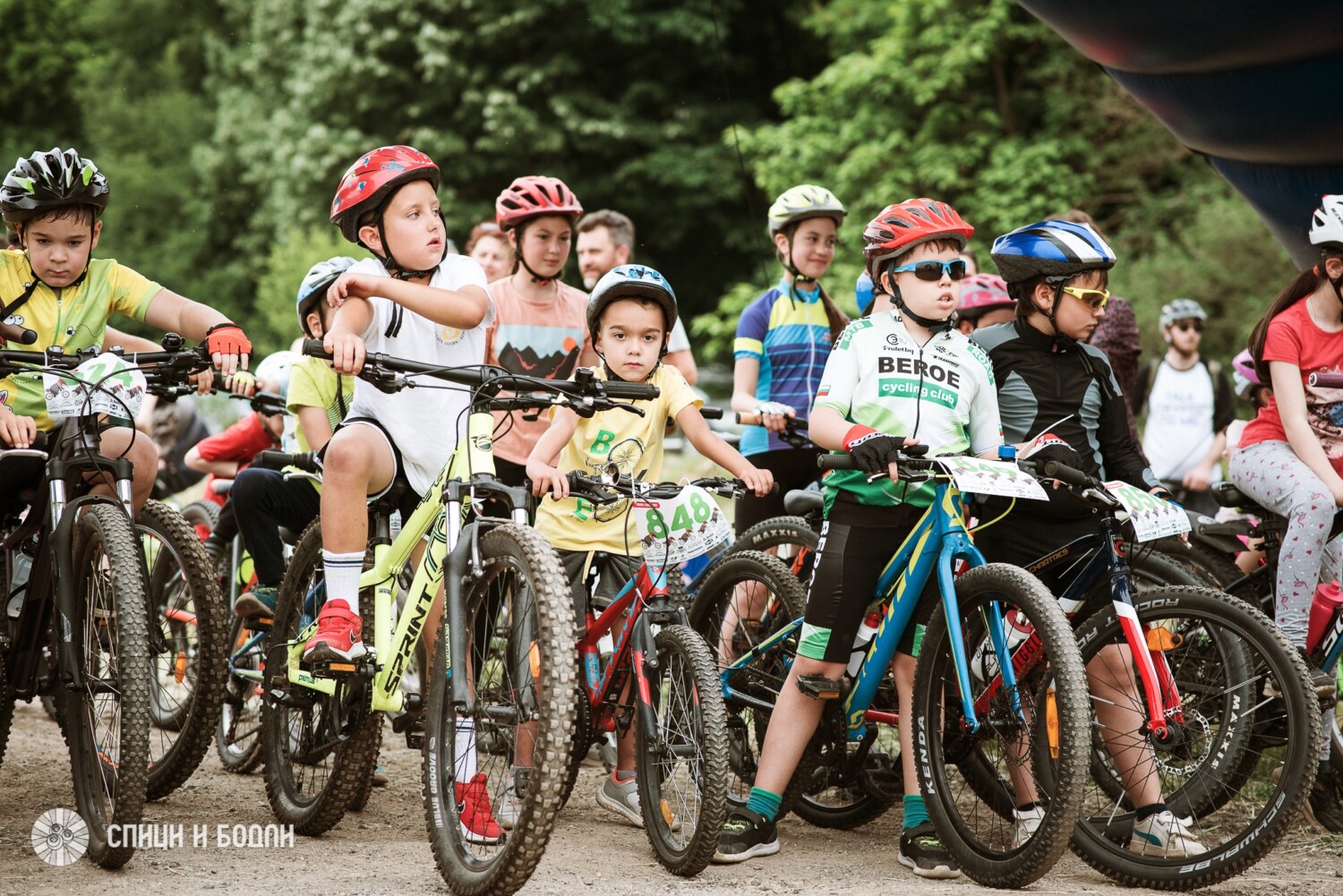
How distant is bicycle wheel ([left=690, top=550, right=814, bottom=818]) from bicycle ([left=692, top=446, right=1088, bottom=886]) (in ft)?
Result: 1.02

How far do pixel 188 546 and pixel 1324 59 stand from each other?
5.04 metres

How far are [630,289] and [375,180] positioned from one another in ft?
3.06

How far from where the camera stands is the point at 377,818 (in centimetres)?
541

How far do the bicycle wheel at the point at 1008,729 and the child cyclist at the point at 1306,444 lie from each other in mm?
1313

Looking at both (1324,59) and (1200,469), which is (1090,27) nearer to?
(1324,59)

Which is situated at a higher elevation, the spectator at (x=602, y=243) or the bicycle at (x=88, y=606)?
the spectator at (x=602, y=243)

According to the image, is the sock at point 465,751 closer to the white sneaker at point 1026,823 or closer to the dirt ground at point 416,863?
the dirt ground at point 416,863

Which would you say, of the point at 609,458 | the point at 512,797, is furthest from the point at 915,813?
the point at 609,458

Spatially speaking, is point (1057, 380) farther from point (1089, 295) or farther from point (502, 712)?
point (502, 712)

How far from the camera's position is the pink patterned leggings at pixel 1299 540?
519 cm

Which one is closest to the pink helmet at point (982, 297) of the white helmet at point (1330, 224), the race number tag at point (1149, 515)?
the white helmet at point (1330, 224)

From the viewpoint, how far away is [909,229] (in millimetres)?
4676

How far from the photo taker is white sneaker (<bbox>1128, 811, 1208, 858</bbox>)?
439 cm

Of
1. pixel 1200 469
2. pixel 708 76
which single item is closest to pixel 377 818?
pixel 1200 469
